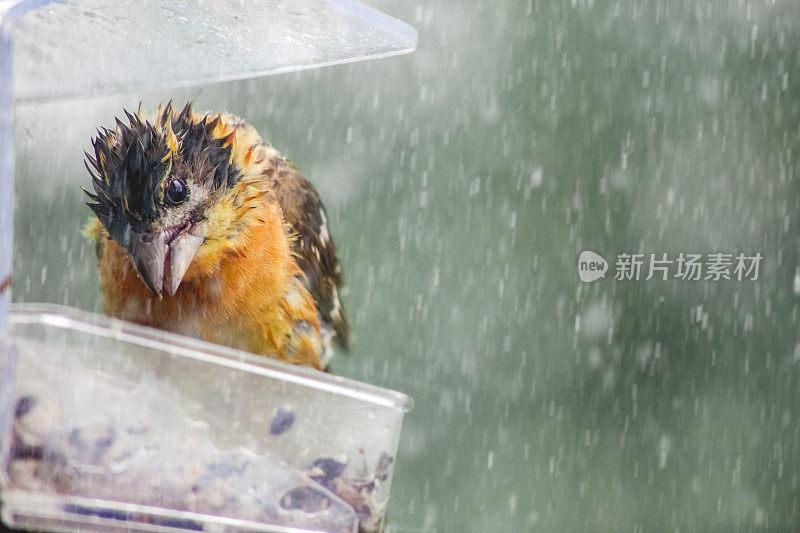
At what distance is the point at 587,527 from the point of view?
89.7 inches

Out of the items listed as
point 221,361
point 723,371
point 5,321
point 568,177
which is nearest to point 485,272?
point 568,177

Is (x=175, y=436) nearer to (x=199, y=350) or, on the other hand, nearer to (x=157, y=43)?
(x=199, y=350)

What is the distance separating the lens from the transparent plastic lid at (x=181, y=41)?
952mm

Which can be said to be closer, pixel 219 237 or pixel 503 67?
pixel 219 237

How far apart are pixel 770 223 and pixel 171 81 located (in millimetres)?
1842

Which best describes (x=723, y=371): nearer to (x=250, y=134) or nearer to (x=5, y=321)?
(x=250, y=134)

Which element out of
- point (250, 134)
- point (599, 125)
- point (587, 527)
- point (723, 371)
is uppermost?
point (599, 125)

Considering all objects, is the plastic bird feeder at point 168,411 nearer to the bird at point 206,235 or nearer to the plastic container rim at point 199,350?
the plastic container rim at point 199,350

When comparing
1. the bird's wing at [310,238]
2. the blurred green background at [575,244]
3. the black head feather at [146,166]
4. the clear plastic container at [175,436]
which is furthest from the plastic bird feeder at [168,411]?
the blurred green background at [575,244]

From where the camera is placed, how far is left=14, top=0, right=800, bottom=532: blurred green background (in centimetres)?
214

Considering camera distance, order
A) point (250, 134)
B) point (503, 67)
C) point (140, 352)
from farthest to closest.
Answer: point (503, 67) → point (250, 134) → point (140, 352)

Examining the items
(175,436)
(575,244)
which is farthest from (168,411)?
(575,244)

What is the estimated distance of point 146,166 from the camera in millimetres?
1233

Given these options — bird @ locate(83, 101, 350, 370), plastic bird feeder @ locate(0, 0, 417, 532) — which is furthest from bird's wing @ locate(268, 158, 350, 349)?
plastic bird feeder @ locate(0, 0, 417, 532)
